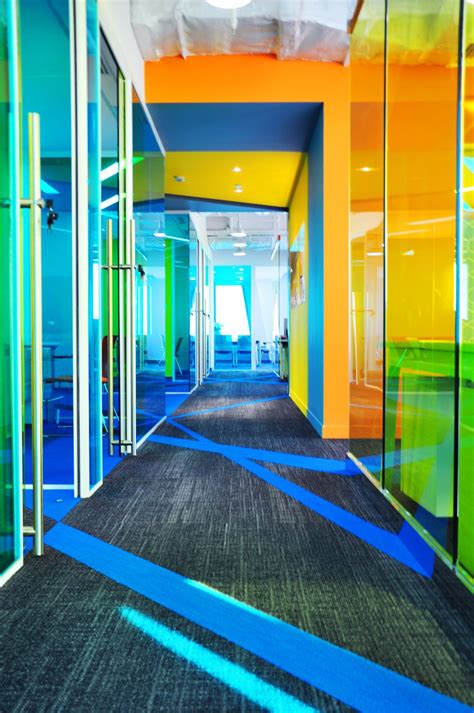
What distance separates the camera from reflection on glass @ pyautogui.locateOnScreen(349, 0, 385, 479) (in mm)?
3523

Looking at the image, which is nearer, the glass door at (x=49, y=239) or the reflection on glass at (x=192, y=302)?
the glass door at (x=49, y=239)

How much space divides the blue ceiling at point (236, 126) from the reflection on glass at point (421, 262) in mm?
2624

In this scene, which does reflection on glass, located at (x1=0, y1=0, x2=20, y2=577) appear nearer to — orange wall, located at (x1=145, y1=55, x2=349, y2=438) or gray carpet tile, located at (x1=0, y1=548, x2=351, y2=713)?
gray carpet tile, located at (x1=0, y1=548, x2=351, y2=713)

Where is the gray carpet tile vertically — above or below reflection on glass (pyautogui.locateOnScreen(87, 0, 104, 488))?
below

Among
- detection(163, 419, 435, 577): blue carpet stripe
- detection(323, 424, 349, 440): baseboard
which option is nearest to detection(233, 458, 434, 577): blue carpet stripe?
detection(163, 419, 435, 577): blue carpet stripe

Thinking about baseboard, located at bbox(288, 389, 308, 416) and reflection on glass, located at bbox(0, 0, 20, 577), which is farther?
baseboard, located at bbox(288, 389, 308, 416)

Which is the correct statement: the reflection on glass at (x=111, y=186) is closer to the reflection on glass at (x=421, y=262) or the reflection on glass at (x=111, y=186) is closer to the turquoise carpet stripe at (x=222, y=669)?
the reflection on glass at (x=421, y=262)

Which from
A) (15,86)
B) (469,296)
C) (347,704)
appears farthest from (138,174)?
(347,704)

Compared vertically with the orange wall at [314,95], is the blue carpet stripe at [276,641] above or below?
below

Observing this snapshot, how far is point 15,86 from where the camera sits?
239 centimetres

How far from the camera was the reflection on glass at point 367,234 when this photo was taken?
139 inches

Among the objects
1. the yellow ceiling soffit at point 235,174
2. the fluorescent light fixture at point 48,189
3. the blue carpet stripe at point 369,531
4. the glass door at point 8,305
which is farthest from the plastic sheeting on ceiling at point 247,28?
the blue carpet stripe at point 369,531

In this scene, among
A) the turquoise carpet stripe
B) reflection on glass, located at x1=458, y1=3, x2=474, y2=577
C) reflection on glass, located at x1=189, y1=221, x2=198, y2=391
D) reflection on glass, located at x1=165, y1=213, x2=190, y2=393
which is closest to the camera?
the turquoise carpet stripe

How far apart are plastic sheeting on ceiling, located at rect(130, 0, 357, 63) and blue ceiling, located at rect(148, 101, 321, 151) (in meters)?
0.47
